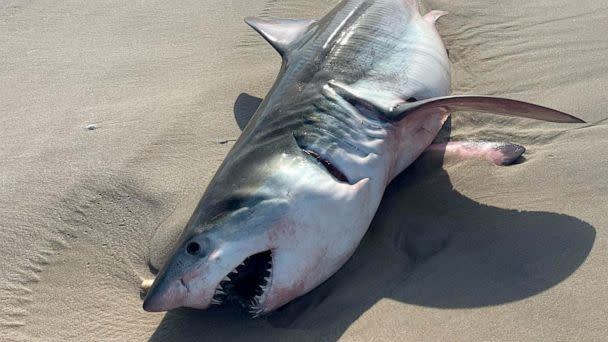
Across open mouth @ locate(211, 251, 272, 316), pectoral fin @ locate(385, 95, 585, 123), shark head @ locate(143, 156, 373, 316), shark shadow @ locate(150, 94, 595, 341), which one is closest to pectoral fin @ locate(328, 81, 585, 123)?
pectoral fin @ locate(385, 95, 585, 123)

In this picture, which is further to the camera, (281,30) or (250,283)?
(281,30)

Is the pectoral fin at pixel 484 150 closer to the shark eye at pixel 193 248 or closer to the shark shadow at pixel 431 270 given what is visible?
the shark shadow at pixel 431 270

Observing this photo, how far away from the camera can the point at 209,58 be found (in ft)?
17.6

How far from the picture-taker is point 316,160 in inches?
121

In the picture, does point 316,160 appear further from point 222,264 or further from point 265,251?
point 222,264

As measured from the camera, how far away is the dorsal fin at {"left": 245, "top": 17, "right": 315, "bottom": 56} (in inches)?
175

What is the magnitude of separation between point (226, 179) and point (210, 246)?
16.8 inches

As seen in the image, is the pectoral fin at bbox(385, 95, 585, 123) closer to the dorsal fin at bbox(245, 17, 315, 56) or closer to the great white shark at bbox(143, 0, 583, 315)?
the great white shark at bbox(143, 0, 583, 315)

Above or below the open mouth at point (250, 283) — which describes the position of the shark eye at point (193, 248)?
above

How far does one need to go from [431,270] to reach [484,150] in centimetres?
97

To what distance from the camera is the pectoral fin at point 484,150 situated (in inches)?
141

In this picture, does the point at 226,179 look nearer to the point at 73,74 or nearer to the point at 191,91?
the point at 191,91

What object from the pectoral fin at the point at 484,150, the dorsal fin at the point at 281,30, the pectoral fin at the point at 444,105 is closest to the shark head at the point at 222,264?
the pectoral fin at the point at 444,105

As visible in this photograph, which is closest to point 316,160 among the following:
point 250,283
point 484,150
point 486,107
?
point 250,283
